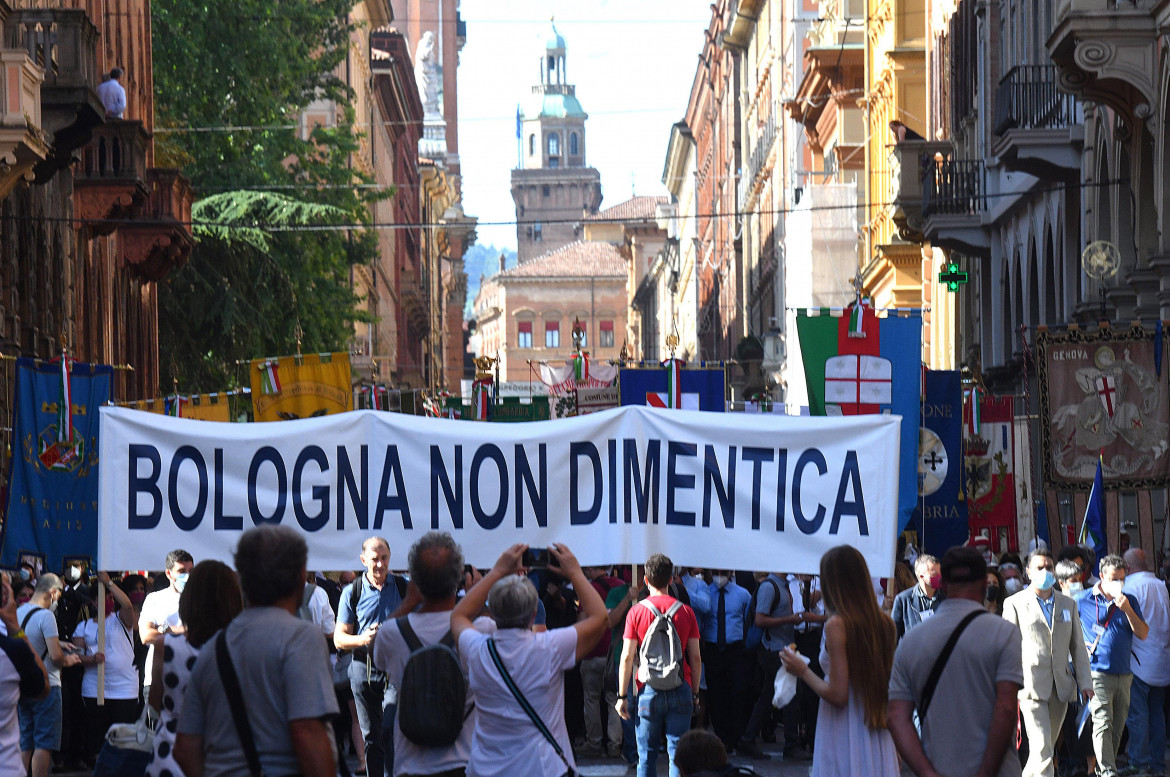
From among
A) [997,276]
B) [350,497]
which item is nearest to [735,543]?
[350,497]

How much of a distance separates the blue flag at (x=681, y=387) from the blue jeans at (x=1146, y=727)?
6217mm

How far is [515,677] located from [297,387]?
488 inches

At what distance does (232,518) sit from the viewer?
11.2 meters

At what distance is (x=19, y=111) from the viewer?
66.4 feet

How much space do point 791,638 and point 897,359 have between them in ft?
12.3

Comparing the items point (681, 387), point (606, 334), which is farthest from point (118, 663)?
point (606, 334)

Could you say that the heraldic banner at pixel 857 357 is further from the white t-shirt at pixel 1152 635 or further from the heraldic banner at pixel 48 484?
the heraldic banner at pixel 48 484

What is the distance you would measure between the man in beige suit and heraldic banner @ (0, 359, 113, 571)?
240 inches

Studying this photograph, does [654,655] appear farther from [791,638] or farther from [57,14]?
[57,14]

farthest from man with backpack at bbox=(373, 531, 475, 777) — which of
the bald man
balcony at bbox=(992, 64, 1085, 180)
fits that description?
balcony at bbox=(992, 64, 1085, 180)

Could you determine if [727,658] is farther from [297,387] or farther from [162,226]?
[162,226]

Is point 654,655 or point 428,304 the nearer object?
point 654,655

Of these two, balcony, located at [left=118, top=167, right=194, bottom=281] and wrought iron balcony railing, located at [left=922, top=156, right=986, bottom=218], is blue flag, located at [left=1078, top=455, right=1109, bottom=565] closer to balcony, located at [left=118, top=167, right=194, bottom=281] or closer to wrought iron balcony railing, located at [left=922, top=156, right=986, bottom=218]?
wrought iron balcony railing, located at [left=922, top=156, right=986, bottom=218]

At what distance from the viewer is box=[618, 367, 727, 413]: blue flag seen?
71.7 feet
